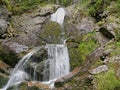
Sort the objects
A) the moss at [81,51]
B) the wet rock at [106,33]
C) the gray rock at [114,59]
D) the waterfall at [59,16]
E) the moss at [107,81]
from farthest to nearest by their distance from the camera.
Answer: the waterfall at [59,16], the moss at [81,51], the wet rock at [106,33], the gray rock at [114,59], the moss at [107,81]

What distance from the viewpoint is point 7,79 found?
15.4m

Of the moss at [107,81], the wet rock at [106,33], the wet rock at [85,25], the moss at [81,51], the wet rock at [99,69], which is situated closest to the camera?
the moss at [107,81]

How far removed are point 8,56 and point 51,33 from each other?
14.2 feet

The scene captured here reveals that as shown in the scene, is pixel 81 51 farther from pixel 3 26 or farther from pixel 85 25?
pixel 3 26

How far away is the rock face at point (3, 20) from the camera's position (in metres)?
19.0

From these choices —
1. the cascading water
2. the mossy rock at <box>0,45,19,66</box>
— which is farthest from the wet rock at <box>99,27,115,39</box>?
the mossy rock at <box>0,45,19,66</box>

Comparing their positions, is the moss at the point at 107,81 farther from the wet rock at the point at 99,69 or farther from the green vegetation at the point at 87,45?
the green vegetation at the point at 87,45

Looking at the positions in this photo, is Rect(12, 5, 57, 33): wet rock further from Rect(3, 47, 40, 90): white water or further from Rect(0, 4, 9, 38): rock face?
Rect(3, 47, 40, 90): white water

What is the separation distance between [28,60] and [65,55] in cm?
233

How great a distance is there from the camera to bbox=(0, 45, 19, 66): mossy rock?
17.1m

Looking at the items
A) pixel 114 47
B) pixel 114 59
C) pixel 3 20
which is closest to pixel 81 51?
pixel 114 47

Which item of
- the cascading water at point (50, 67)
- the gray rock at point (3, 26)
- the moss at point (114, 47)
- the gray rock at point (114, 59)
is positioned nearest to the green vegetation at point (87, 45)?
the cascading water at point (50, 67)

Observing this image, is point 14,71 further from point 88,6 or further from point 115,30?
point 88,6

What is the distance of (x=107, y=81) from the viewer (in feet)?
32.9
